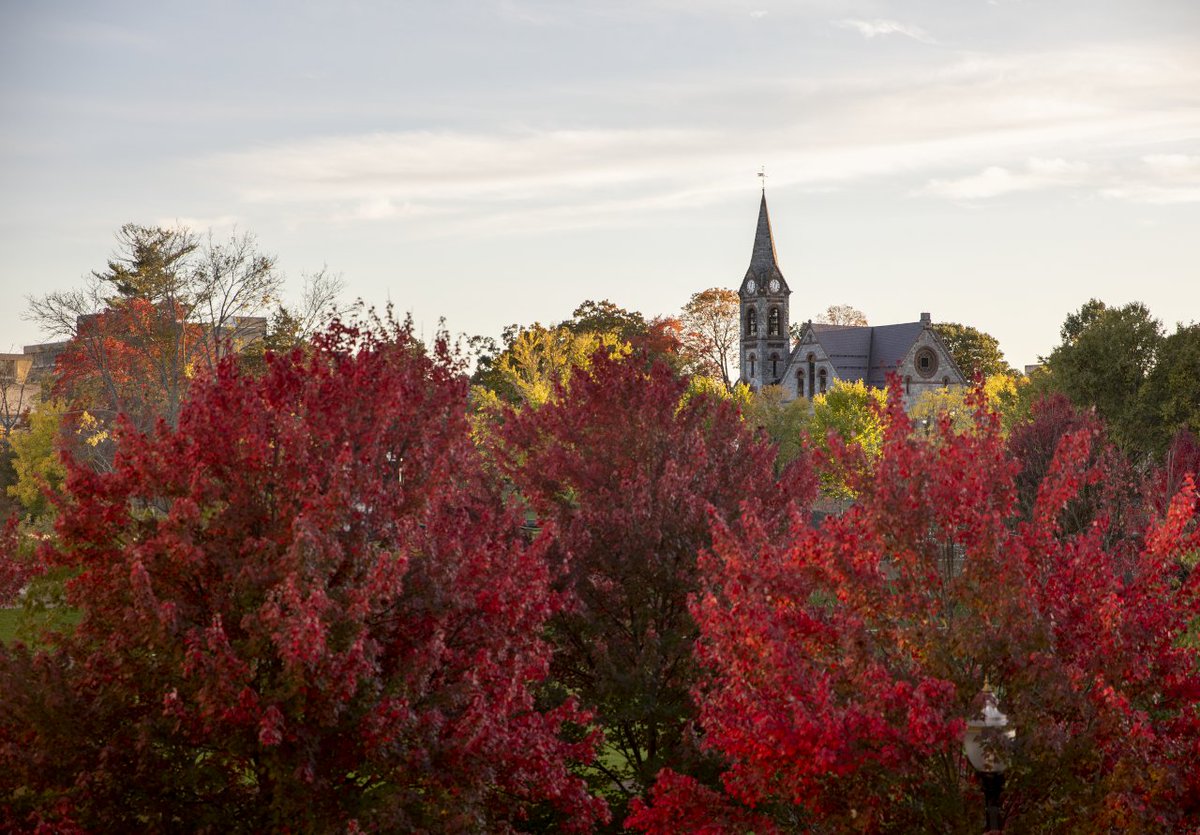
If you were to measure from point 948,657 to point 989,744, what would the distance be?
2.45 ft

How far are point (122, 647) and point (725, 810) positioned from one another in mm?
5243

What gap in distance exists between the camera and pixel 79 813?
8.95m

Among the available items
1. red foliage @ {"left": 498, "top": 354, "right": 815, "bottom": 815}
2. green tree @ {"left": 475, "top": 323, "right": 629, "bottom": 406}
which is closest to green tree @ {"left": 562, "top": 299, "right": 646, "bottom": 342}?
green tree @ {"left": 475, "top": 323, "right": 629, "bottom": 406}

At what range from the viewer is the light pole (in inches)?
357

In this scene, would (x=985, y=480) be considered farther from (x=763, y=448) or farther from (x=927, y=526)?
(x=763, y=448)

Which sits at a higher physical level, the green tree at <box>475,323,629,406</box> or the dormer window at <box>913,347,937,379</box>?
the dormer window at <box>913,347,937,379</box>

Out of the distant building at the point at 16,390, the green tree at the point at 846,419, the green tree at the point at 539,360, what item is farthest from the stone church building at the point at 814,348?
the distant building at the point at 16,390

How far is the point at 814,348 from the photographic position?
104 meters

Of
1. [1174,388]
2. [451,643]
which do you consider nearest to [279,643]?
[451,643]

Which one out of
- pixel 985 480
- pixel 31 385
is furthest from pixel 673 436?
pixel 31 385

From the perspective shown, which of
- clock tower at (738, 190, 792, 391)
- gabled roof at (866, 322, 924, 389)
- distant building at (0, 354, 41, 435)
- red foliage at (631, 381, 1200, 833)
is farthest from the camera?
clock tower at (738, 190, 792, 391)

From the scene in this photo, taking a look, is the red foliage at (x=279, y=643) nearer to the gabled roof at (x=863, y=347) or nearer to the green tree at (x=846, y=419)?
the green tree at (x=846, y=419)

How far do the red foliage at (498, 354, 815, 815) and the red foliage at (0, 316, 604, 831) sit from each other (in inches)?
119

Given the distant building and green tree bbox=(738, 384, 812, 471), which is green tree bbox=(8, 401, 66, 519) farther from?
green tree bbox=(738, 384, 812, 471)
